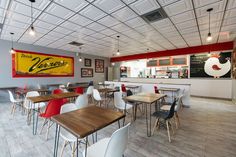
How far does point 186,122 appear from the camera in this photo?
10.9 feet

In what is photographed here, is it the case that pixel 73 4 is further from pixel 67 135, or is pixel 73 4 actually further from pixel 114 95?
pixel 67 135

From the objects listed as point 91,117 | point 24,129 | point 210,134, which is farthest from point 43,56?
point 210,134

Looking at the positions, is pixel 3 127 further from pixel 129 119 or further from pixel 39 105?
pixel 129 119

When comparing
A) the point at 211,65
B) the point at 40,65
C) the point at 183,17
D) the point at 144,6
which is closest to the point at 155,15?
the point at 144,6

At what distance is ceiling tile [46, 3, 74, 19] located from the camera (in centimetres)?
288

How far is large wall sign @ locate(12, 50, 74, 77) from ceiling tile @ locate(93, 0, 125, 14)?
5.38m

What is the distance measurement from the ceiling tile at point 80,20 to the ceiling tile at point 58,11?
18cm

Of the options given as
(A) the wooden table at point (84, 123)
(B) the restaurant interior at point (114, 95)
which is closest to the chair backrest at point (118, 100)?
(B) the restaurant interior at point (114, 95)

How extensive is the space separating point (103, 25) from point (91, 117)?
3187mm

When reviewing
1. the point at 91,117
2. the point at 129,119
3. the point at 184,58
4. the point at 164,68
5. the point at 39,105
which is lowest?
the point at 129,119

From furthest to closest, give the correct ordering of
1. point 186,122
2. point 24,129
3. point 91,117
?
point 186,122 < point 24,129 < point 91,117

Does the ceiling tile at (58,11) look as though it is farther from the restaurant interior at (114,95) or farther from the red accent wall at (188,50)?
the red accent wall at (188,50)

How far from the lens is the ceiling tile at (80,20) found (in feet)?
11.1

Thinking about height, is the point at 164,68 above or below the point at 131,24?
below
